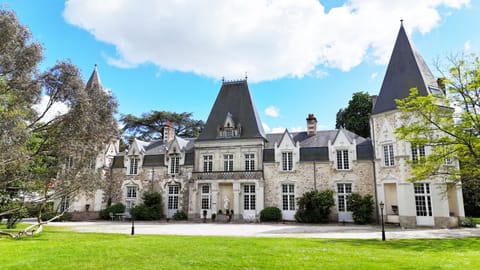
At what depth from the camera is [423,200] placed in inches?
754

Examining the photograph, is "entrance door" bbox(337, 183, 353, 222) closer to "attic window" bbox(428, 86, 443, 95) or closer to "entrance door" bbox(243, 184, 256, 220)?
"entrance door" bbox(243, 184, 256, 220)

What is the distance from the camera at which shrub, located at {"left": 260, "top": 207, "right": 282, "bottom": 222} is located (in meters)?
23.0

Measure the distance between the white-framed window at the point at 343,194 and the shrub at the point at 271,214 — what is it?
4.25 metres

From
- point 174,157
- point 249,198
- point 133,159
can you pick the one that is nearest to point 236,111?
point 174,157

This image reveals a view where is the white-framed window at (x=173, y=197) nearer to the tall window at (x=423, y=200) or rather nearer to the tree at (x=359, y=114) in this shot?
the tall window at (x=423, y=200)

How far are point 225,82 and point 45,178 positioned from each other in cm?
1656

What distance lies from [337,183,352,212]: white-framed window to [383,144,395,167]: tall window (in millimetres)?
2992

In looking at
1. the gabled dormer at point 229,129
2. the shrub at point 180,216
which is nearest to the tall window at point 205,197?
the shrub at point 180,216

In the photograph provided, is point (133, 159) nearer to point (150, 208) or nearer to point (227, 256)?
point (150, 208)

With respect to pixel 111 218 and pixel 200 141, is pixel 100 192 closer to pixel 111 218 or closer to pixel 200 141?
pixel 111 218

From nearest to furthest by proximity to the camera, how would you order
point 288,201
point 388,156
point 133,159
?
point 388,156, point 288,201, point 133,159

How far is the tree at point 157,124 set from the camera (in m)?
42.0

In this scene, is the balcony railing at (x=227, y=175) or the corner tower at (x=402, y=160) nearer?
the corner tower at (x=402, y=160)

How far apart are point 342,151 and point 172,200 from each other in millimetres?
13954
